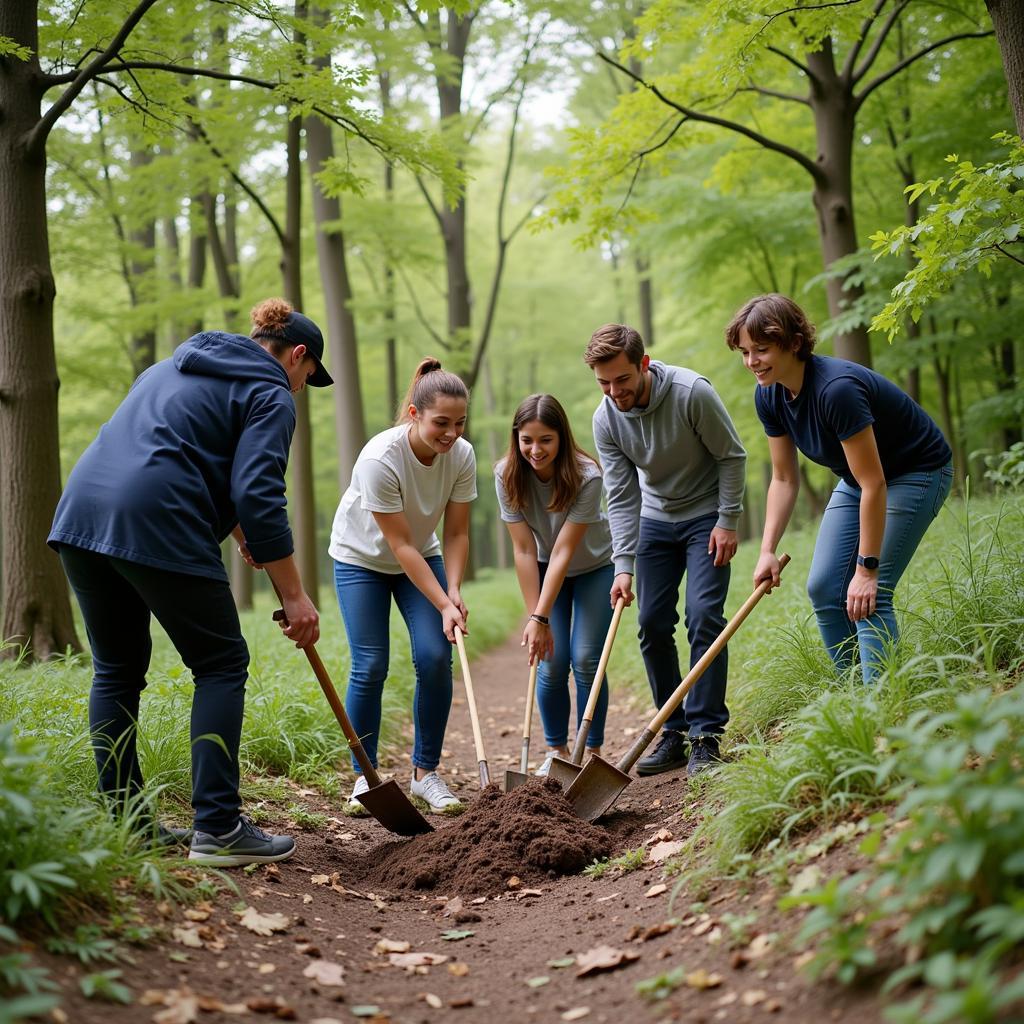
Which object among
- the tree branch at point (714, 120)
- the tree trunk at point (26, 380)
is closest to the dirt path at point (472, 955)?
the tree trunk at point (26, 380)

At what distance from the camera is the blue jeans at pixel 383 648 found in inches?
175

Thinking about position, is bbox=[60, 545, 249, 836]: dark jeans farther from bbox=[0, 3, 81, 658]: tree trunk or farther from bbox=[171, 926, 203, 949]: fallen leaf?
bbox=[0, 3, 81, 658]: tree trunk

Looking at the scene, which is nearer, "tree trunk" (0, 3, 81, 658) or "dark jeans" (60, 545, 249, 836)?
"dark jeans" (60, 545, 249, 836)

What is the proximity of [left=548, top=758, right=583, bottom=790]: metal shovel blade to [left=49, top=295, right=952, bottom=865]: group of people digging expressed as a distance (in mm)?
534

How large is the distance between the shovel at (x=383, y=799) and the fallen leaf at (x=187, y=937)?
115 cm

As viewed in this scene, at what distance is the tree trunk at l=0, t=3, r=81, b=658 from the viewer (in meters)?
5.49

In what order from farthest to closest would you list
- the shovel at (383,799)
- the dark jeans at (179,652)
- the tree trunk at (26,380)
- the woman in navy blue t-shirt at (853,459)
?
the tree trunk at (26,380), the shovel at (383,799), the woman in navy blue t-shirt at (853,459), the dark jeans at (179,652)

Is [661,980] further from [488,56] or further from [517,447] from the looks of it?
[488,56]

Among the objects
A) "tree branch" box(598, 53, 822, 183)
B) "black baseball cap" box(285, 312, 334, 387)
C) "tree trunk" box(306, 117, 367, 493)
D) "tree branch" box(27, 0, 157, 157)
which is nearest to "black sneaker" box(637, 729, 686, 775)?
"black baseball cap" box(285, 312, 334, 387)

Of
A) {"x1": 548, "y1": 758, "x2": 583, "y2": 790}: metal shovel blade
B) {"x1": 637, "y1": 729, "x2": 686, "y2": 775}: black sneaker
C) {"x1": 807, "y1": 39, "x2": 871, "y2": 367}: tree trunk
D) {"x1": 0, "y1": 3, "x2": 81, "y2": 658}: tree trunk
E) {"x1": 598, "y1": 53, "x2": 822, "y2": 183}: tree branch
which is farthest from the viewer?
{"x1": 807, "y1": 39, "x2": 871, "y2": 367}: tree trunk

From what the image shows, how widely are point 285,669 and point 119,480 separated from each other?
10.8 ft

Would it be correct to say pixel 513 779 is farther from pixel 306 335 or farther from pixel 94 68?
pixel 94 68

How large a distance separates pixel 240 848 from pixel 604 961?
1.41 meters

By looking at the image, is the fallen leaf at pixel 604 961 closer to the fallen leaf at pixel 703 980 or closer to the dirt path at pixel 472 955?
the dirt path at pixel 472 955
